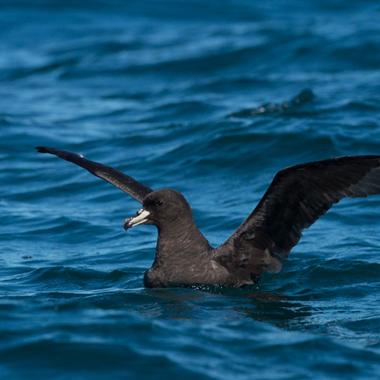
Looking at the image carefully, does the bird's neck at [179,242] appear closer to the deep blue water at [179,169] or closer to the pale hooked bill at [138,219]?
the pale hooked bill at [138,219]

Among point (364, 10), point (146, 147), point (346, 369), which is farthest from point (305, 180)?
point (364, 10)

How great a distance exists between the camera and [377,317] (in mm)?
9344

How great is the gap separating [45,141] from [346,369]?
10449 millimetres

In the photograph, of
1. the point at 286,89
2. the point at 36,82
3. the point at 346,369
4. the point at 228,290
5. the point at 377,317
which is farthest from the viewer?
the point at 36,82

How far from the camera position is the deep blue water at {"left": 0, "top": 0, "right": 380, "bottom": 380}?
8.37 m

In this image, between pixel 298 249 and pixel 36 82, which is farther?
pixel 36 82

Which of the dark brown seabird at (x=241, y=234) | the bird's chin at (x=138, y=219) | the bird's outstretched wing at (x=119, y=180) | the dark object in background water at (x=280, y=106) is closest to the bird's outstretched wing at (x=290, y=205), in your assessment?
the dark brown seabird at (x=241, y=234)

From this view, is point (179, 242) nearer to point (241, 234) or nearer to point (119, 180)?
point (241, 234)

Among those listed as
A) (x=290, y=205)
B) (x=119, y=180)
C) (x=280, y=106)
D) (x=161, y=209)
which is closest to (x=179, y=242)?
(x=161, y=209)

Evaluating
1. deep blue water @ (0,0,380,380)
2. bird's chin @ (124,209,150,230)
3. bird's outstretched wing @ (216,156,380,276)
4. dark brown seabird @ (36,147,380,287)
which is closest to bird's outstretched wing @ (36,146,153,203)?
dark brown seabird @ (36,147,380,287)

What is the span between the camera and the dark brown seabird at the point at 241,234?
382 inches

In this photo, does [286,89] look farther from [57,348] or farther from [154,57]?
[57,348]

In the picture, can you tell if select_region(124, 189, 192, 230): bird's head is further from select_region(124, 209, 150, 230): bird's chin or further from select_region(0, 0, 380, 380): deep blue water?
select_region(0, 0, 380, 380): deep blue water

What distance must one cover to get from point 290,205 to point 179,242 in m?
1.07
